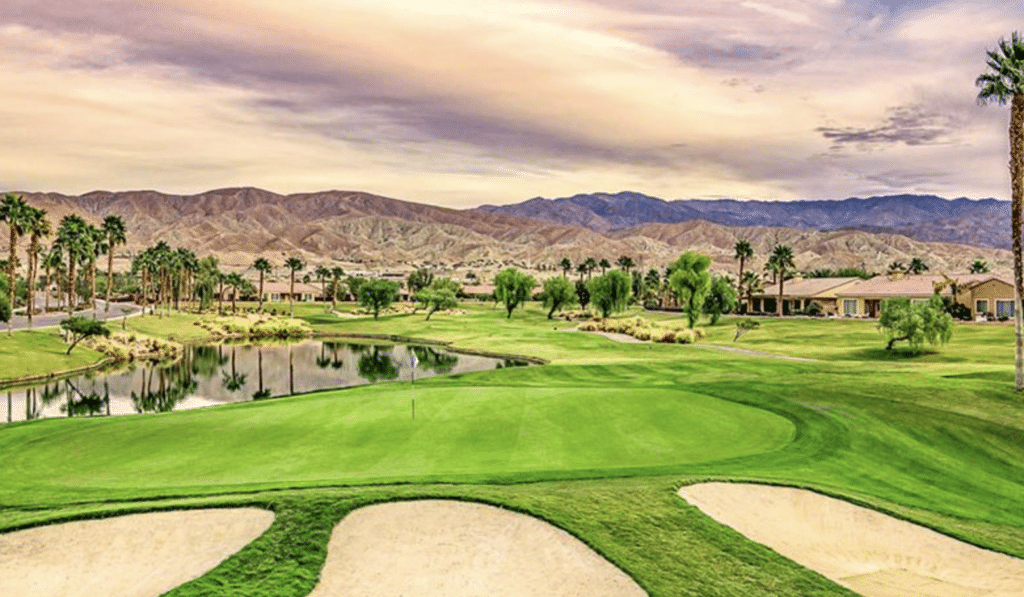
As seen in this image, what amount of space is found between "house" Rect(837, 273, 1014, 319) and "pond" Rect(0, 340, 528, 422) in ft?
232

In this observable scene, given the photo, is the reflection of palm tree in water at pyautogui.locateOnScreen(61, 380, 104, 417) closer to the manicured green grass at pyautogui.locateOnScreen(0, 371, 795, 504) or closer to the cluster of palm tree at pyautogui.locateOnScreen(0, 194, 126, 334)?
the manicured green grass at pyautogui.locateOnScreen(0, 371, 795, 504)

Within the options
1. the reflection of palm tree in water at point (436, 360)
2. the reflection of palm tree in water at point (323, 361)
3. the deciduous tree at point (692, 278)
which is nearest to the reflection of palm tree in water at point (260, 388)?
the reflection of palm tree in water at point (323, 361)

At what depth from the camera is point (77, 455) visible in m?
23.2

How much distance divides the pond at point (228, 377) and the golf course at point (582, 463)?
43.2 ft

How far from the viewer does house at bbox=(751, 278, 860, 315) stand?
5001 inches

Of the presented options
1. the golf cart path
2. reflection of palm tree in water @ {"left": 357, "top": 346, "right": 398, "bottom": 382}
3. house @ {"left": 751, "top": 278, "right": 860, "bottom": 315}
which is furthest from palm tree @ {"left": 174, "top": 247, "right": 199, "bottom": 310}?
house @ {"left": 751, "top": 278, "right": 860, "bottom": 315}

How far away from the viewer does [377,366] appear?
7619 centimetres

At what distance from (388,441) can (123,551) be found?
33.6 feet

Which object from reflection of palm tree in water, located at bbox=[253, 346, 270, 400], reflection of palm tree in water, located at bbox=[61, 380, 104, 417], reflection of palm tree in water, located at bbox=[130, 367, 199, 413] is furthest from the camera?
reflection of palm tree in water, located at bbox=[253, 346, 270, 400]

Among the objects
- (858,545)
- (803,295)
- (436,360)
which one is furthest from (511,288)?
(858,545)

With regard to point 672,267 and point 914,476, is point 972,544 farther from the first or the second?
point 672,267

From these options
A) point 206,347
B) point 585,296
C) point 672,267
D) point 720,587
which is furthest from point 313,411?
point 585,296

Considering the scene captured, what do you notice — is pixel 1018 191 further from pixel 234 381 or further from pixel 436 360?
pixel 234 381

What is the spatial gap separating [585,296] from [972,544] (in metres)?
143
